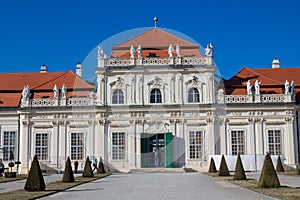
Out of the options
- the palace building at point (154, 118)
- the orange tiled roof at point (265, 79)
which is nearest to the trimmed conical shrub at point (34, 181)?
the palace building at point (154, 118)

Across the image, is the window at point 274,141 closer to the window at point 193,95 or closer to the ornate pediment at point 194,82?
the window at point 193,95

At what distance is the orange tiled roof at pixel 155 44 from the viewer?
39125 mm

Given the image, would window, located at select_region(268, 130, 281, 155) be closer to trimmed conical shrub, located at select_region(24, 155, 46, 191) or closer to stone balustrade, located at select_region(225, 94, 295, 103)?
stone balustrade, located at select_region(225, 94, 295, 103)

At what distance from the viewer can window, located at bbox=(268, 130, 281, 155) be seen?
36.8 meters

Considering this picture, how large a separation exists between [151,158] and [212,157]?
5.01 metres

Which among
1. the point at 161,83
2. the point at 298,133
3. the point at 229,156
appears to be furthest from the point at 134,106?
the point at 298,133

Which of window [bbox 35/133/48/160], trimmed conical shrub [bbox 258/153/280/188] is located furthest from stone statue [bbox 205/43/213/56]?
trimmed conical shrub [bbox 258/153/280/188]

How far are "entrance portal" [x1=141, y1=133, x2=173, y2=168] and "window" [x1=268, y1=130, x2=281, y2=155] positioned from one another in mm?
7536

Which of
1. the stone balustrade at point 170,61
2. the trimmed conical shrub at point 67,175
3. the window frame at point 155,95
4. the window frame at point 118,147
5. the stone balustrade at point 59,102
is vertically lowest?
the trimmed conical shrub at point 67,175

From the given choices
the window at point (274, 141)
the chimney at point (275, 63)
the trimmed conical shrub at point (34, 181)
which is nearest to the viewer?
the trimmed conical shrub at point (34, 181)

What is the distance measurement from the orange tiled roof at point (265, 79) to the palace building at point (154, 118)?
5.0 inches

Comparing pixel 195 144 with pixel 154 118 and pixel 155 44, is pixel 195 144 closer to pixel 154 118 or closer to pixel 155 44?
pixel 154 118

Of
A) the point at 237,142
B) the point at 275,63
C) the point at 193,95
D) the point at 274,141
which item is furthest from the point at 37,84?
the point at 275,63

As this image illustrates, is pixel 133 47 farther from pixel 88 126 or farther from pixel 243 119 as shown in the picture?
pixel 243 119
